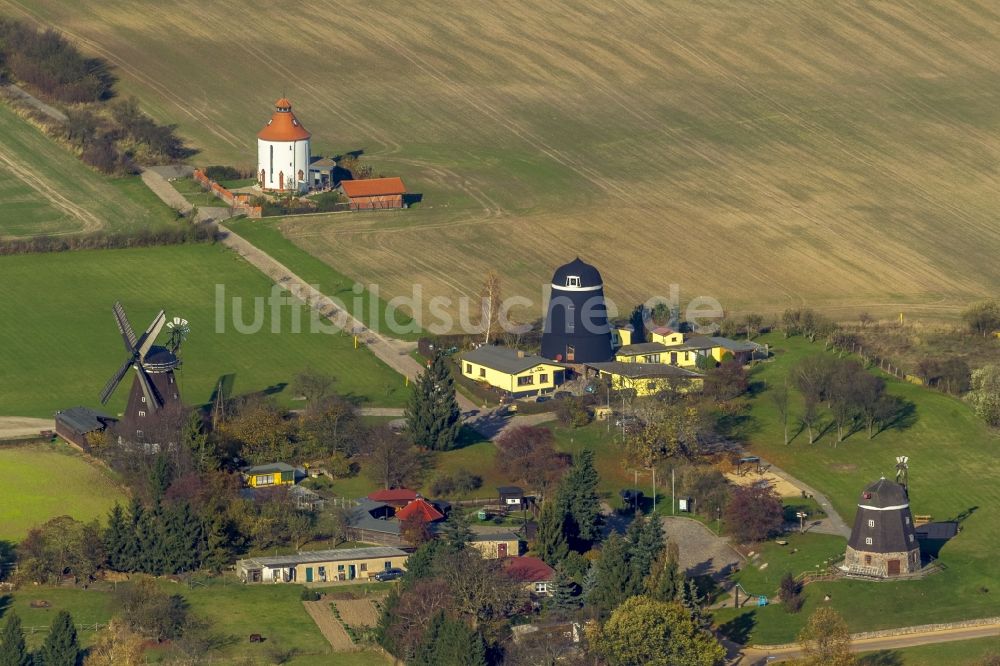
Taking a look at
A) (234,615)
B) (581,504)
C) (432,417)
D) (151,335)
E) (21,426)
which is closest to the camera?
(234,615)

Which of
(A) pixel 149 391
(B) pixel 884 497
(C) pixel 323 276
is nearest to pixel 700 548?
(B) pixel 884 497

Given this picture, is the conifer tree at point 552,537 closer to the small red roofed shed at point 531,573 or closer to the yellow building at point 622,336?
the small red roofed shed at point 531,573

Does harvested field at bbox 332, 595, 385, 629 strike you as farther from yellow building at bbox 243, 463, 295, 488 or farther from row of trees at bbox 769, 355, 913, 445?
row of trees at bbox 769, 355, 913, 445

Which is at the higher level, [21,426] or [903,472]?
[21,426]

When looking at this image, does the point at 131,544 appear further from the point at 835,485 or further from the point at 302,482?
the point at 835,485

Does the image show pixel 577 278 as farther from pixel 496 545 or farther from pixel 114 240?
pixel 114 240

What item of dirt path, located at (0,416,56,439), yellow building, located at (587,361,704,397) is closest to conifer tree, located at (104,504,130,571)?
dirt path, located at (0,416,56,439)

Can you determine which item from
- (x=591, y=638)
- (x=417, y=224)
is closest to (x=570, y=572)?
(x=591, y=638)
